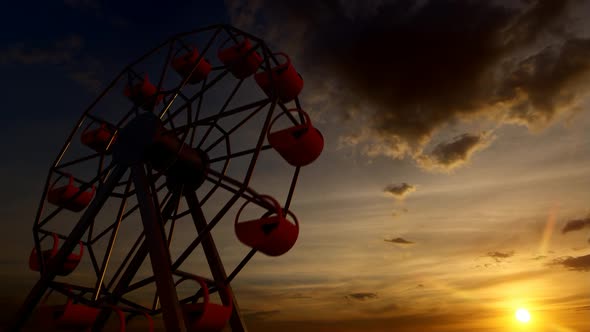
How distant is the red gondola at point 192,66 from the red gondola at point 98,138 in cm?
285

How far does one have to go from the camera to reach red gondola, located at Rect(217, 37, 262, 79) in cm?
1477

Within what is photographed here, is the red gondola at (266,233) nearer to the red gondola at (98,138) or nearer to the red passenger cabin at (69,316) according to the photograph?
the red passenger cabin at (69,316)

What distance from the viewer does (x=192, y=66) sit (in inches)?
601

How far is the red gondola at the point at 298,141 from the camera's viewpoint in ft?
38.8

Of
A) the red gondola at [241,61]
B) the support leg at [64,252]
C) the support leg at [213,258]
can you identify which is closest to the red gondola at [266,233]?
the support leg at [213,258]

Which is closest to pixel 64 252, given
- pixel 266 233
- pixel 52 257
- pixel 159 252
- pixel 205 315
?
pixel 52 257

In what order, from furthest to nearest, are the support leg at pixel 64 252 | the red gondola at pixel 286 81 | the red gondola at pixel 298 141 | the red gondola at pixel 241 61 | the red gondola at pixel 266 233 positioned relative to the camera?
the red gondola at pixel 241 61
the red gondola at pixel 286 81
the support leg at pixel 64 252
the red gondola at pixel 298 141
the red gondola at pixel 266 233

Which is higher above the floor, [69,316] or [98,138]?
[98,138]

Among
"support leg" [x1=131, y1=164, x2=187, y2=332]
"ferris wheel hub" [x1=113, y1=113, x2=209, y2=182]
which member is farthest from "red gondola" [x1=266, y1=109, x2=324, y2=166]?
"support leg" [x1=131, y1=164, x2=187, y2=332]

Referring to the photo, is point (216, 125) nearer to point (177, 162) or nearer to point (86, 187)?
point (177, 162)

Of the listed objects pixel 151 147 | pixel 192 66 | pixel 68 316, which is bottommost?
pixel 68 316

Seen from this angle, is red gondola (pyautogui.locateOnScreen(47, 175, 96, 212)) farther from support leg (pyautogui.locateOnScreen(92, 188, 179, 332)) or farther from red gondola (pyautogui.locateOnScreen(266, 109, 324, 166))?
red gondola (pyautogui.locateOnScreen(266, 109, 324, 166))

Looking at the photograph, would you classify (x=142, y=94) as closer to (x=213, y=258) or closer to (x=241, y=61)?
(x=241, y=61)

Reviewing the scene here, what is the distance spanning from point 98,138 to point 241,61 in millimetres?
4614
